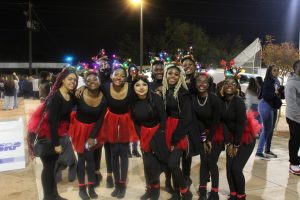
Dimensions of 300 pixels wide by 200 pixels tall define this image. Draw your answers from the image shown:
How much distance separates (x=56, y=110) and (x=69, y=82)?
0.44m

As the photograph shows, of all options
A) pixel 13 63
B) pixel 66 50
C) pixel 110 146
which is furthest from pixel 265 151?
pixel 66 50

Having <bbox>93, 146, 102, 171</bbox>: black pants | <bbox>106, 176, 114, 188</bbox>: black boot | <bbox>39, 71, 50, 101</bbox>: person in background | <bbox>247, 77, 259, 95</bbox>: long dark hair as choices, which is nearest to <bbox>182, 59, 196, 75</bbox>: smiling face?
<bbox>93, 146, 102, 171</bbox>: black pants

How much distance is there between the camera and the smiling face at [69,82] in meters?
4.92

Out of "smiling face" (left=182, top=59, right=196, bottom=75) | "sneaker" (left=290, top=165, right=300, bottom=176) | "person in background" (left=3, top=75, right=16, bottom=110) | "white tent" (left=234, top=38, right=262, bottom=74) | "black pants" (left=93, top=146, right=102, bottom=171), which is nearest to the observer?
"black pants" (left=93, top=146, right=102, bottom=171)

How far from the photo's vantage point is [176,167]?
4762 mm

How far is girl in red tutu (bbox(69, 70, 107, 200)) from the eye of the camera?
5039mm

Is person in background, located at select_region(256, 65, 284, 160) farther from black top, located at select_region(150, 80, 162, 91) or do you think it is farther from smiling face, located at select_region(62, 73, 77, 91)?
smiling face, located at select_region(62, 73, 77, 91)

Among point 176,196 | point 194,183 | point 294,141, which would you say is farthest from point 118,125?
point 294,141

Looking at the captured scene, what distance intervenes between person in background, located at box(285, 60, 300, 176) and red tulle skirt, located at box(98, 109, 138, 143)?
287 centimetres

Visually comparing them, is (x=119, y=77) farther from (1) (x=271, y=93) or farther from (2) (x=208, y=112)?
(1) (x=271, y=93)

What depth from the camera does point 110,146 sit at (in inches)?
214

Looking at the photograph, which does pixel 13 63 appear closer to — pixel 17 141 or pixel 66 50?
pixel 66 50

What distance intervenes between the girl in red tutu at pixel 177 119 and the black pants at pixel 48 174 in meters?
1.57

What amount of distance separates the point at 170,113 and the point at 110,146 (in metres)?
1.11
